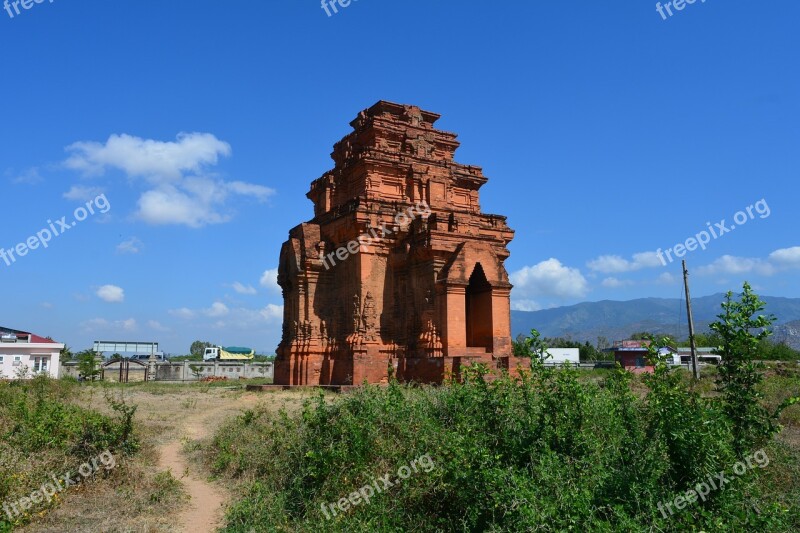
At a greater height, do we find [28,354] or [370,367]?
[28,354]

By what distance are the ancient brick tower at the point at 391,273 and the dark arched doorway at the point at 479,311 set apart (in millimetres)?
38

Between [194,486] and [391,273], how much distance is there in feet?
39.9

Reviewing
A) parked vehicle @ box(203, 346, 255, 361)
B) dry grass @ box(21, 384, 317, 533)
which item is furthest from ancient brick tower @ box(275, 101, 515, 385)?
parked vehicle @ box(203, 346, 255, 361)

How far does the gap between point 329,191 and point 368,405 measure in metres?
16.0

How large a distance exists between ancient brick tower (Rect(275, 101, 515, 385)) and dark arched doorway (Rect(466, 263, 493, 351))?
4cm

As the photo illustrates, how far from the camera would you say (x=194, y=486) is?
10.2 meters

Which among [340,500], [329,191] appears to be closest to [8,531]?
[340,500]

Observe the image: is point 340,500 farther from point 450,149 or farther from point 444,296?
point 450,149

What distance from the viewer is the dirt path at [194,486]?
8.55m

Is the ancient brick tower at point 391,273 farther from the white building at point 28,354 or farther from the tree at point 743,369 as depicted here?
the white building at point 28,354

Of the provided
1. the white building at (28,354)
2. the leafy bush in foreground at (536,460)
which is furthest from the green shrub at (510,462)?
the white building at (28,354)

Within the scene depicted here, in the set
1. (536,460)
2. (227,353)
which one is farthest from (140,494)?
(227,353)

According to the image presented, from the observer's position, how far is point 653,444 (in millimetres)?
7621

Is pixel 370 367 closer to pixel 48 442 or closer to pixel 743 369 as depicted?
pixel 48 442
